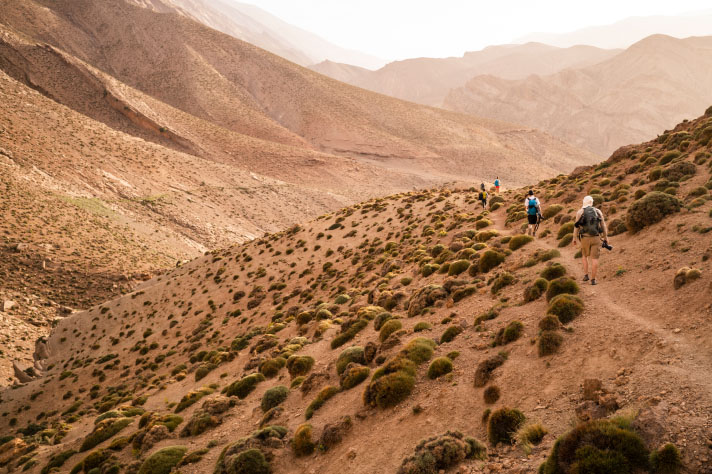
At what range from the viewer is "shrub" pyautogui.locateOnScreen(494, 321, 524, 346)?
535 inches

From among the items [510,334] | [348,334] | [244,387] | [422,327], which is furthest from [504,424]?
[244,387]

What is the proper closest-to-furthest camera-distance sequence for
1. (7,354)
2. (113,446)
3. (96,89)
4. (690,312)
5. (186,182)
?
(690,312) → (113,446) → (7,354) → (186,182) → (96,89)

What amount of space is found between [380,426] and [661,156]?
2641cm

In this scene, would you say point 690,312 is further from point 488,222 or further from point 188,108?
point 188,108

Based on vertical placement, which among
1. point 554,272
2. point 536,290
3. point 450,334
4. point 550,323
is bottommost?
point 450,334

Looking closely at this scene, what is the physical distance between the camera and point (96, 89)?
357 feet

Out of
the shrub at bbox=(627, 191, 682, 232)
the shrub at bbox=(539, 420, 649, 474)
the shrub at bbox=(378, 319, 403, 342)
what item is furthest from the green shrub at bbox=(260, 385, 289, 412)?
the shrub at bbox=(627, 191, 682, 232)

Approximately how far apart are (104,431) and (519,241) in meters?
25.8

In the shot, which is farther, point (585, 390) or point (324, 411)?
point (324, 411)

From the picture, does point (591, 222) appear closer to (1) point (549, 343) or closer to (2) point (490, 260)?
(1) point (549, 343)

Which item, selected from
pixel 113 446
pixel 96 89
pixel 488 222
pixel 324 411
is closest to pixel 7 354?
pixel 113 446

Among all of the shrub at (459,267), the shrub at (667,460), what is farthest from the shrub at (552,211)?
the shrub at (667,460)

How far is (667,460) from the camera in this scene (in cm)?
661

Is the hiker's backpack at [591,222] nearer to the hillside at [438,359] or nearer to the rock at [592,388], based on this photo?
the hillside at [438,359]
